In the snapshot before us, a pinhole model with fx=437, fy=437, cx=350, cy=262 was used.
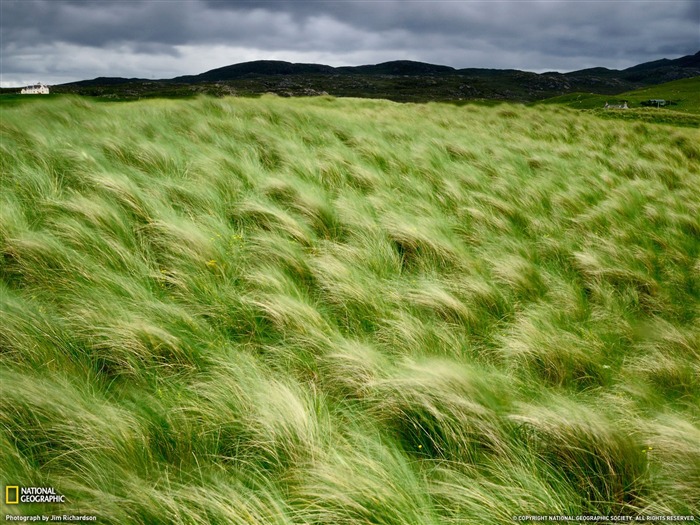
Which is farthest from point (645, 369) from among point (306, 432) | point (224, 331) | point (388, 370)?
point (224, 331)

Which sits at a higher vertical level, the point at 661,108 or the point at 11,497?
the point at 661,108

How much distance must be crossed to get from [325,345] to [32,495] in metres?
1.44

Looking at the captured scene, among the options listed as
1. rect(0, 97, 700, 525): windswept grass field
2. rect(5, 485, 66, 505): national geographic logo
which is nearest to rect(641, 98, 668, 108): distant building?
rect(0, 97, 700, 525): windswept grass field

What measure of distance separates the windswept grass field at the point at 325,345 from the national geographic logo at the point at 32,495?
4cm

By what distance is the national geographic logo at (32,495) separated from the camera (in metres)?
1.54

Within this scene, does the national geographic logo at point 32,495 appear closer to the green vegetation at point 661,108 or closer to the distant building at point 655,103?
the green vegetation at point 661,108

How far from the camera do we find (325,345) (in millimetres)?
2545

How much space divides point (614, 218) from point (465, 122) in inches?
373

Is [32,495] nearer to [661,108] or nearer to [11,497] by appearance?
Result: [11,497]

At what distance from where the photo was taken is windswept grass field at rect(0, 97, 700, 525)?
169 cm

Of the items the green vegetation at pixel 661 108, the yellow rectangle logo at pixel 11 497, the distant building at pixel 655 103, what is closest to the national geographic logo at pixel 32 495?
the yellow rectangle logo at pixel 11 497

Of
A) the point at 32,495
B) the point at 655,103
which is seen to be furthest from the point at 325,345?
the point at 655,103

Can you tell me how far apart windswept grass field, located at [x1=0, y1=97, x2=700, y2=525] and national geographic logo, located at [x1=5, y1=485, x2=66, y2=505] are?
0.14 ft

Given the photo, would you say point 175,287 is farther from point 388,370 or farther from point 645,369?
point 645,369
